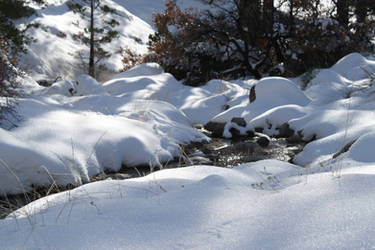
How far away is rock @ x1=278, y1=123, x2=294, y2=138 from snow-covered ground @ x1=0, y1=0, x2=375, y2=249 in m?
0.11

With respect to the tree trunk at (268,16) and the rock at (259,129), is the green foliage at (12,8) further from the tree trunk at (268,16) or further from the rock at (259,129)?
the rock at (259,129)

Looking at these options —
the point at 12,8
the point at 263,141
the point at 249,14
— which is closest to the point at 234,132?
the point at 263,141

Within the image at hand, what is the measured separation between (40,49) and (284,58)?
910cm

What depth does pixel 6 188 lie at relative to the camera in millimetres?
2939

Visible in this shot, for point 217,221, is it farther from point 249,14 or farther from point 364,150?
point 249,14

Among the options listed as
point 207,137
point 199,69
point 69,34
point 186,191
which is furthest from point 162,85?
point 69,34

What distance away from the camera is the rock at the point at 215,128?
225 inches

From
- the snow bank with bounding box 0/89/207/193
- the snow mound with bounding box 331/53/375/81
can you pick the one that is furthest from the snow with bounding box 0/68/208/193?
the snow mound with bounding box 331/53/375/81

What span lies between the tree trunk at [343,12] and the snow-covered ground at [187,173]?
238 centimetres

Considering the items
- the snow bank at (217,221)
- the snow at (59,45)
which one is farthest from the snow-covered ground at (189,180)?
the snow at (59,45)

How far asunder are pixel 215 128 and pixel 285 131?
49.6 inches

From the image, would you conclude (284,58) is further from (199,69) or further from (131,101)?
(131,101)

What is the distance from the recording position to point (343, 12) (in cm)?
973

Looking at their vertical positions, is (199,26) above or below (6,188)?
above
